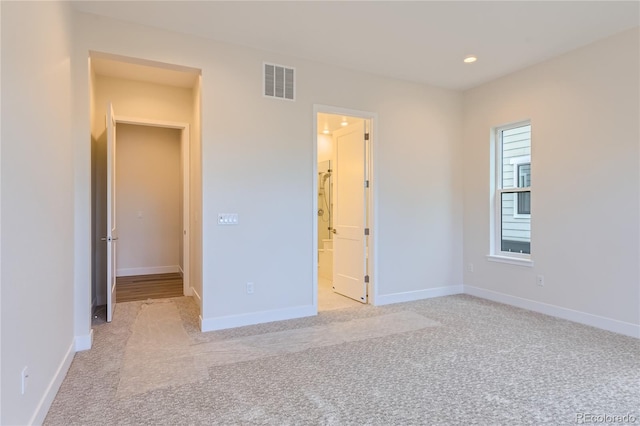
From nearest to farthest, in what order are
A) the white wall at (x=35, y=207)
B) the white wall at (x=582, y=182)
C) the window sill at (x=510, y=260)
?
1. the white wall at (x=35, y=207)
2. the white wall at (x=582, y=182)
3. the window sill at (x=510, y=260)

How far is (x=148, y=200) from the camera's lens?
683cm

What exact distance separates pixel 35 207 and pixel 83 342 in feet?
5.45

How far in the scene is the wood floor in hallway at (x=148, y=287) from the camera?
5129mm

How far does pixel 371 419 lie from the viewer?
6.84 feet

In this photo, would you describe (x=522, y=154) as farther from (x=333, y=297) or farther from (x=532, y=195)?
(x=333, y=297)

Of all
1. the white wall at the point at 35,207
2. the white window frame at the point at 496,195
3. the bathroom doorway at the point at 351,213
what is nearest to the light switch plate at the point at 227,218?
the bathroom doorway at the point at 351,213

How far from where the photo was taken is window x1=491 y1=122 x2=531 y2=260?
457 centimetres

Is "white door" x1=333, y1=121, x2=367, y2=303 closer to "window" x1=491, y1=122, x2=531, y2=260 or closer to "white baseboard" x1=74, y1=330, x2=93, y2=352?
"window" x1=491, y1=122, x2=531, y2=260

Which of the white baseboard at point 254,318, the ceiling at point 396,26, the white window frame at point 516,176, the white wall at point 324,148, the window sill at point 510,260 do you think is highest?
the ceiling at point 396,26

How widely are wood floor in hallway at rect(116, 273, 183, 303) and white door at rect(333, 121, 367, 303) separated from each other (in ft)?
8.02

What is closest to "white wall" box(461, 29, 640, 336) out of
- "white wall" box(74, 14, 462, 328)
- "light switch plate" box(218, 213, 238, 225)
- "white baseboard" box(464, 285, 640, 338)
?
"white baseboard" box(464, 285, 640, 338)

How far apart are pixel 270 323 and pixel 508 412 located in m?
2.43

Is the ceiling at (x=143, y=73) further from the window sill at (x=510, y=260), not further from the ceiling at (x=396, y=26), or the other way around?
the window sill at (x=510, y=260)

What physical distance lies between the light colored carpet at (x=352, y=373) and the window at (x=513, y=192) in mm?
1054
